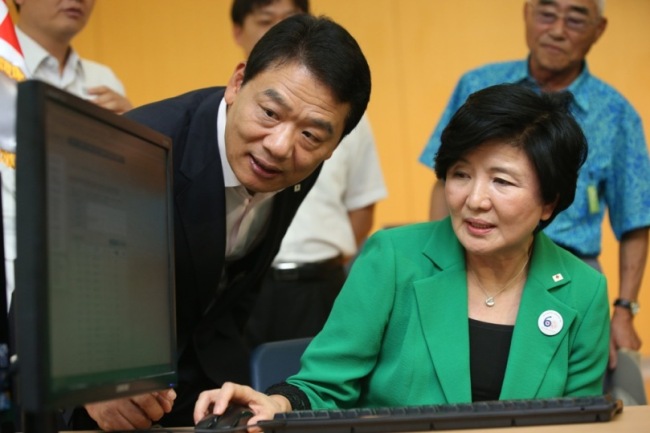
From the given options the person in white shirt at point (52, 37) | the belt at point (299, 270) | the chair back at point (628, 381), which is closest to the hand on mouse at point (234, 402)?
the chair back at point (628, 381)

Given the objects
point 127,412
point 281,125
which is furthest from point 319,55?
point 127,412

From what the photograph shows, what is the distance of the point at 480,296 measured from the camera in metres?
1.91

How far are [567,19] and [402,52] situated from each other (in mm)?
2490

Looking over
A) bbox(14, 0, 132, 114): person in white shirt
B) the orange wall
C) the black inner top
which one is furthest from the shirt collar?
the orange wall

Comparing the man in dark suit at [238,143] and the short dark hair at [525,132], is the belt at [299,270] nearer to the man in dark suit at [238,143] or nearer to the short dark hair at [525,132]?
the man in dark suit at [238,143]

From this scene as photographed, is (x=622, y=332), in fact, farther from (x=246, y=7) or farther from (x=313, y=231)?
(x=246, y=7)

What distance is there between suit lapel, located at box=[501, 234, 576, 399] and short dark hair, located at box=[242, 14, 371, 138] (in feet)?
1.58

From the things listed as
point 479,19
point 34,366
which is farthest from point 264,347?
point 479,19

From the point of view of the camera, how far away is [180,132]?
195 centimetres

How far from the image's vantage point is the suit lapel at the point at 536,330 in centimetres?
179

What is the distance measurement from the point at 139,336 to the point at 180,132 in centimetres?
69

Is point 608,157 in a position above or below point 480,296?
above

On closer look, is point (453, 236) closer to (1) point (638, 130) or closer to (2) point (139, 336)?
(2) point (139, 336)

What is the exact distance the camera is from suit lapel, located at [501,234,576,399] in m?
1.79
